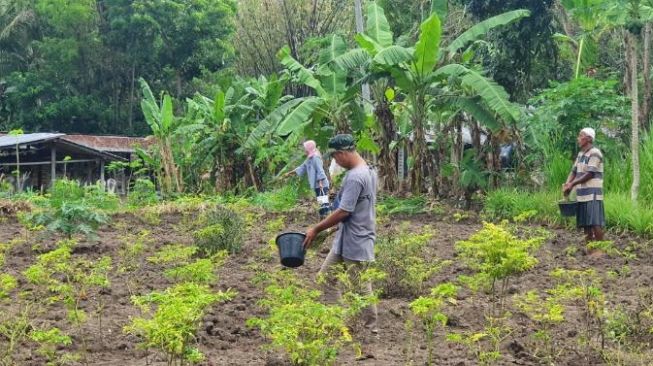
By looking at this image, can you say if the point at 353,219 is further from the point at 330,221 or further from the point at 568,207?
the point at 568,207

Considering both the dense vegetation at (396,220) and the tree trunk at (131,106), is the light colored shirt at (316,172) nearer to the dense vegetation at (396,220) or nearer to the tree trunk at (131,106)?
the dense vegetation at (396,220)

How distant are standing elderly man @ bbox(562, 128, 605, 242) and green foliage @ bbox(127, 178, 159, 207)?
9390 mm

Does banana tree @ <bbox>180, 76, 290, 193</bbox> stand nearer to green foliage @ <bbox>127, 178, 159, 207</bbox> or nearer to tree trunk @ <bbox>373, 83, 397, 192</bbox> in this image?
green foliage @ <bbox>127, 178, 159, 207</bbox>

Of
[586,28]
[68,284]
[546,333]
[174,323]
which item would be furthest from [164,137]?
[174,323]

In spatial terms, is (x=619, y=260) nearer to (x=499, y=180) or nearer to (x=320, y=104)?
(x=499, y=180)

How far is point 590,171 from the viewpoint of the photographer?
370 inches

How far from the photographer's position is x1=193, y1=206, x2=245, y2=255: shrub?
30.0 ft

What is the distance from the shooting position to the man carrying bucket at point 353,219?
6125mm

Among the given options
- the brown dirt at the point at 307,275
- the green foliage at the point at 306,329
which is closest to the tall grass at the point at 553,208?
the brown dirt at the point at 307,275

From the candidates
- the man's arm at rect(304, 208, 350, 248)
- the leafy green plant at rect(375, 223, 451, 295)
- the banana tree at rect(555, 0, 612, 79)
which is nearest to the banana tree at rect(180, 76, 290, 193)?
the banana tree at rect(555, 0, 612, 79)

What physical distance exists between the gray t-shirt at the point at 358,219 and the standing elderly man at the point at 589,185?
3.93m

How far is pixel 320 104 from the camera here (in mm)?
14664

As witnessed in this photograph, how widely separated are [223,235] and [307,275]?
145cm

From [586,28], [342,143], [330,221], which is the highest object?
[586,28]
